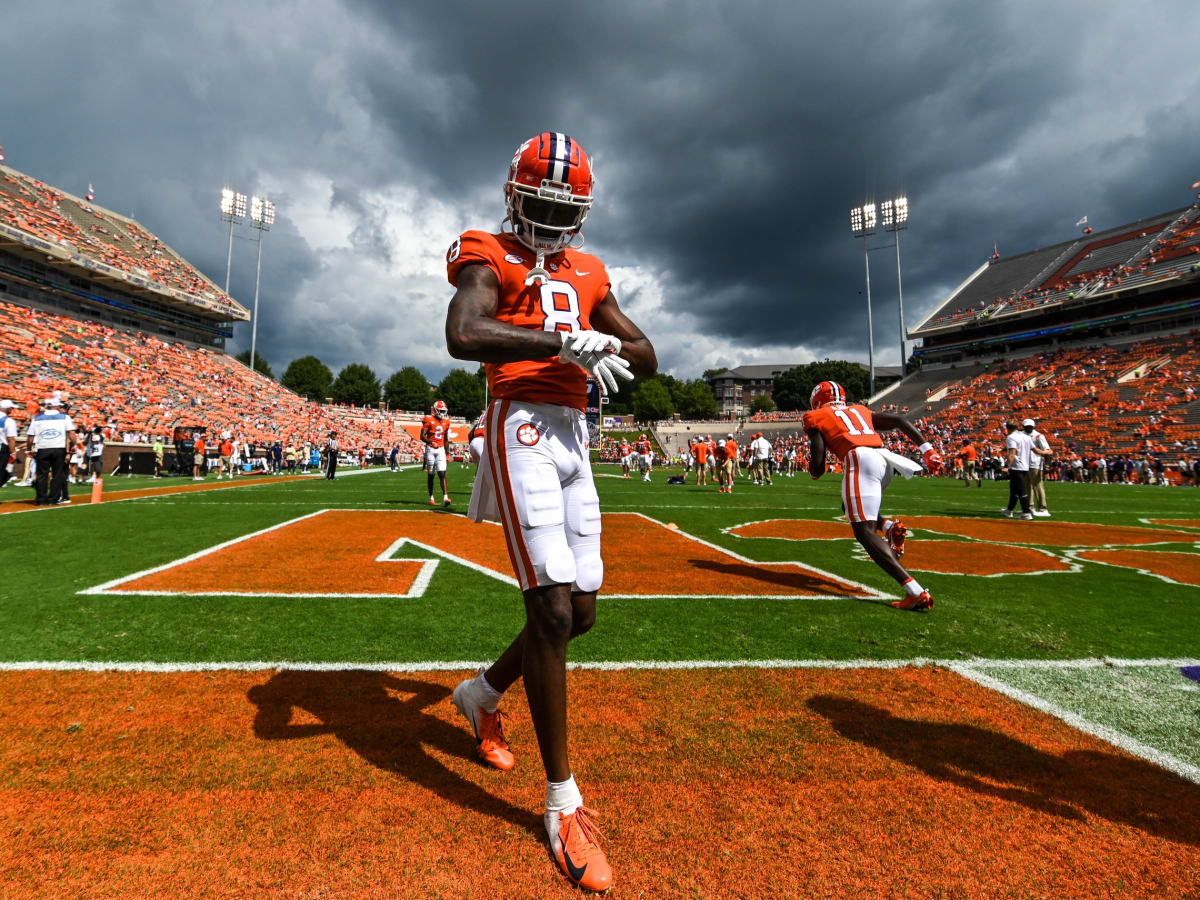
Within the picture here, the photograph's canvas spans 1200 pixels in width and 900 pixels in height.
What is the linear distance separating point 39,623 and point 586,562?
162 inches

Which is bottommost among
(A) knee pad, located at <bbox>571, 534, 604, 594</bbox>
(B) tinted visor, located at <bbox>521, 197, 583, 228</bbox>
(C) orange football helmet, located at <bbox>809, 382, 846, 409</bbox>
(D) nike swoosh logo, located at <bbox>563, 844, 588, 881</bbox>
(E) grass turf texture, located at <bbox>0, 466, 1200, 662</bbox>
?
(D) nike swoosh logo, located at <bbox>563, 844, 588, 881</bbox>

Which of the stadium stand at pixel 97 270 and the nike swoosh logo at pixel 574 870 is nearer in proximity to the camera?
the nike swoosh logo at pixel 574 870

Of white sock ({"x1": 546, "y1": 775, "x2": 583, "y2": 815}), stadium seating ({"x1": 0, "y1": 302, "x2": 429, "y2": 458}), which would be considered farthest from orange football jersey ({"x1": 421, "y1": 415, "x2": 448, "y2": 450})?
stadium seating ({"x1": 0, "y1": 302, "x2": 429, "y2": 458})

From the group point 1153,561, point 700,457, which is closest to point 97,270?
point 700,457

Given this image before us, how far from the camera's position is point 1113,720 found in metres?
2.88

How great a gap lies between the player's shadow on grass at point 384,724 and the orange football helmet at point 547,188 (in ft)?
7.33

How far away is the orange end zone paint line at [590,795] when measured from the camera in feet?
6.05

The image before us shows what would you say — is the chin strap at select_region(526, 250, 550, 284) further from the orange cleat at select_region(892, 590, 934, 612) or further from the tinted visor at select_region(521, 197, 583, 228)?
the orange cleat at select_region(892, 590, 934, 612)

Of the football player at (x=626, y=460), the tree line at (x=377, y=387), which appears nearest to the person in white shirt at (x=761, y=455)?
the football player at (x=626, y=460)

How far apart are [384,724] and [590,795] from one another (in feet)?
3.63

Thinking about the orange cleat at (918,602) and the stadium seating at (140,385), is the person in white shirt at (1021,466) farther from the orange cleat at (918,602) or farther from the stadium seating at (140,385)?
the stadium seating at (140,385)

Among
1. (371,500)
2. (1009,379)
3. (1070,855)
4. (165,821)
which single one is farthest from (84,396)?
(1009,379)

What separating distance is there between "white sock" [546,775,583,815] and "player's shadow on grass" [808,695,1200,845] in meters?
1.38

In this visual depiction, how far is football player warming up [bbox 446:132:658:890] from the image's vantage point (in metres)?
2.12
